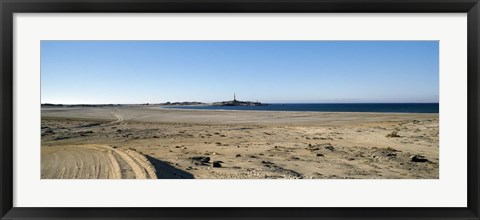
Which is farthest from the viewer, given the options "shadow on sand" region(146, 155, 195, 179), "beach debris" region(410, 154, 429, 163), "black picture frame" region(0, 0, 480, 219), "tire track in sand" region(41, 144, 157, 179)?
"beach debris" region(410, 154, 429, 163)

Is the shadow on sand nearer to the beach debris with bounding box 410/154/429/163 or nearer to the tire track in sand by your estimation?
the tire track in sand

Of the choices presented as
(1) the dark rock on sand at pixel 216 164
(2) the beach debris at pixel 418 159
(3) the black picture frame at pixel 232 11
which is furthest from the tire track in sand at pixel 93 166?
(2) the beach debris at pixel 418 159

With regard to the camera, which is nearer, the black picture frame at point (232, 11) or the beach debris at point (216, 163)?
the black picture frame at point (232, 11)

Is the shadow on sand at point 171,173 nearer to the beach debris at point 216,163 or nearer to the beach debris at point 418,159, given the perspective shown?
the beach debris at point 216,163

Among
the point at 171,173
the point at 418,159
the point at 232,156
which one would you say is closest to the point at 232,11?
the point at 171,173

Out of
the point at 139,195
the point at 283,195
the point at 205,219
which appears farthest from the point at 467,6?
the point at 139,195

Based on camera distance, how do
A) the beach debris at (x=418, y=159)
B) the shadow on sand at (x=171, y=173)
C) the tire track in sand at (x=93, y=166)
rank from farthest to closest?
1. the beach debris at (x=418, y=159)
2. the shadow on sand at (x=171, y=173)
3. the tire track in sand at (x=93, y=166)

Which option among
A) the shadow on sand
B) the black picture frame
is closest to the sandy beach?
the shadow on sand

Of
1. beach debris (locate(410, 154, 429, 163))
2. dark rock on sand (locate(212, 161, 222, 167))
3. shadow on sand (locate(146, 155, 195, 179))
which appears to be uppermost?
beach debris (locate(410, 154, 429, 163))

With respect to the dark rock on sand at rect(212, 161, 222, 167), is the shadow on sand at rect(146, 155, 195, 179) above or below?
above

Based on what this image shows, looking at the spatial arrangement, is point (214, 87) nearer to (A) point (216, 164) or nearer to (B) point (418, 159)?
(A) point (216, 164)
